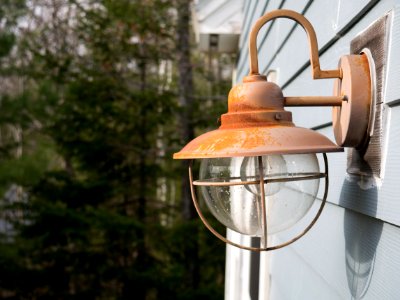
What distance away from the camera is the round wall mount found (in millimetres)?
1210

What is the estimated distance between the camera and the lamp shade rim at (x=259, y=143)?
3.37 feet

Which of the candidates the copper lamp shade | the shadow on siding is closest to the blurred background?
the shadow on siding

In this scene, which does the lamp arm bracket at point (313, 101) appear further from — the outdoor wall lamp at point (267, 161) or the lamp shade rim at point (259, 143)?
the lamp shade rim at point (259, 143)

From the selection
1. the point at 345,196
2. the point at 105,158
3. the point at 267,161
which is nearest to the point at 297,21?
the point at 267,161

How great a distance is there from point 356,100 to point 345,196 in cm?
30

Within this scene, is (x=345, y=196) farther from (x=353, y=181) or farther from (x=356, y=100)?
(x=356, y=100)

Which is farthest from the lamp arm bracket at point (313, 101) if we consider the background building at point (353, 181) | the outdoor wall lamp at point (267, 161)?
the background building at point (353, 181)

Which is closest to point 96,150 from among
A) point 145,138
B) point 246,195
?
point 145,138

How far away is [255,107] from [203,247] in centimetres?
927

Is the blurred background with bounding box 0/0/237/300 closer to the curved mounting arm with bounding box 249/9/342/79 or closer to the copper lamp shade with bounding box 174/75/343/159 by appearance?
the curved mounting arm with bounding box 249/9/342/79

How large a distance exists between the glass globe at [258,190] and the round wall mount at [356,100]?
0.10 m

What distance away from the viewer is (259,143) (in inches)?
41.1

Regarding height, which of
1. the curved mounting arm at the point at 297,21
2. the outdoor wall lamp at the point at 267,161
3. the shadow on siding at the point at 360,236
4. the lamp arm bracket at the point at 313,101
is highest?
the curved mounting arm at the point at 297,21

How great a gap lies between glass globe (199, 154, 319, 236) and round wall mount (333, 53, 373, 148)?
10 cm
